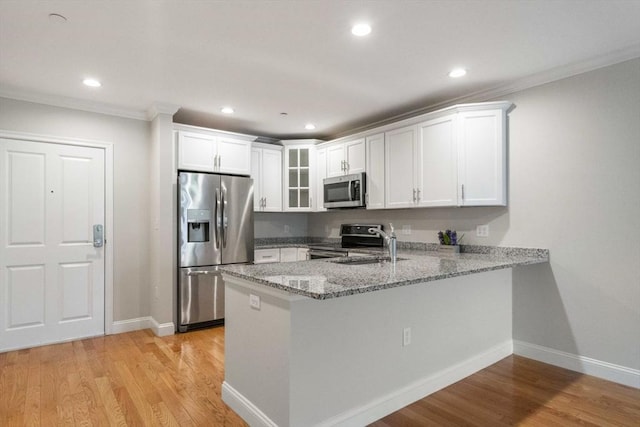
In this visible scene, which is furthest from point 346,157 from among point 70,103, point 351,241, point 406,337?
point 70,103

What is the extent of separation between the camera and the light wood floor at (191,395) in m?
2.21

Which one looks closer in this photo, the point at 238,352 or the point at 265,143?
the point at 238,352

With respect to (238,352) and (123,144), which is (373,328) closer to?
(238,352)

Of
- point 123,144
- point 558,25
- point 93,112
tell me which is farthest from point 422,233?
point 93,112

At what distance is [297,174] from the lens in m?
5.05

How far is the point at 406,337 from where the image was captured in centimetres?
242

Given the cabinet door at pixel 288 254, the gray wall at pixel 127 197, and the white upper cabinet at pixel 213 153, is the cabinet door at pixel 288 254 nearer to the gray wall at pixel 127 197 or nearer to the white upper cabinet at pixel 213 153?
the white upper cabinet at pixel 213 153

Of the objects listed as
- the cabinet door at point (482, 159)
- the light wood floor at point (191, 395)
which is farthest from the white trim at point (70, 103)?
the cabinet door at point (482, 159)

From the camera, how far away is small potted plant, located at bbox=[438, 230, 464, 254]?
11.6 feet

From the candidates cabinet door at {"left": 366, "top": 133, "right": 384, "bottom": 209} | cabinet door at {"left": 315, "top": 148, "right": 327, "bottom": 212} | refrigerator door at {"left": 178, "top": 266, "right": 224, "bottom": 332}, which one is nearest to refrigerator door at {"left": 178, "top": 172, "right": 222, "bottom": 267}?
refrigerator door at {"left": 178, "top": 266, "right": 224, "bottom": 332}

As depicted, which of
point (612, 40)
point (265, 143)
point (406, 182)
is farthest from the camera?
point (265, 143)

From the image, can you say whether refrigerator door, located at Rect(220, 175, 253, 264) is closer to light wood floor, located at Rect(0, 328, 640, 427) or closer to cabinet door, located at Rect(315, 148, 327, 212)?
cabinet door, located at Rect(315, 148, 327, 212)

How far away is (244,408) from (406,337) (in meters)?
1.11

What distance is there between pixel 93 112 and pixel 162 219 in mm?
1345
